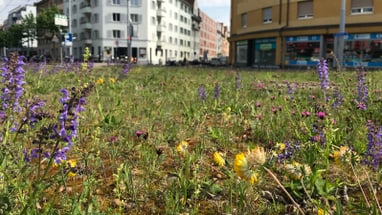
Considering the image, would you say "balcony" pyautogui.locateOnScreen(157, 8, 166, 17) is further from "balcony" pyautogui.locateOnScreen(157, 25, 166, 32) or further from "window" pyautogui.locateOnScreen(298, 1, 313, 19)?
"window" pyautogui.locateOnScreen(298, 1, 313, 19)

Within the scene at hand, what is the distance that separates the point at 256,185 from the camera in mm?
2244

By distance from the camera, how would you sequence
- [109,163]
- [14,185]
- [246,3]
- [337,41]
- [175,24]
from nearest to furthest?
[14,185], [109,163], [337,41], [246,3], [175,24]

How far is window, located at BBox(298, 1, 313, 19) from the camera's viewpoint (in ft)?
93.3

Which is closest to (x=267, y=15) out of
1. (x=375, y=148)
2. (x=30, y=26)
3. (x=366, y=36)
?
(x=366, y=36)

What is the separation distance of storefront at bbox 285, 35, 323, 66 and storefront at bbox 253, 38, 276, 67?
5.36ft

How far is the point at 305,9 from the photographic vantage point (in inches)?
1131

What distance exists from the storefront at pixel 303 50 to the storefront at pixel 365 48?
88.0 inches

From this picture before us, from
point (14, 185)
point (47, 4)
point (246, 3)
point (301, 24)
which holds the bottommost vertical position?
point (14, 185)

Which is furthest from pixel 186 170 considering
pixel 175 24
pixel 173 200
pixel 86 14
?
pixel 175 24

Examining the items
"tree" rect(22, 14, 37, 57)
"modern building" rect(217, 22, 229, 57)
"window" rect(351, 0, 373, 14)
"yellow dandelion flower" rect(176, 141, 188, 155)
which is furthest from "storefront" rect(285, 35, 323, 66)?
"modern building" rect(217, 22, 229, 57)

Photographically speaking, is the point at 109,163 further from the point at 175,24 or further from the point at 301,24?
the point at 175,24

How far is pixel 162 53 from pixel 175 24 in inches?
445

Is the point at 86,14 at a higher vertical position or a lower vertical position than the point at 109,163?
higher

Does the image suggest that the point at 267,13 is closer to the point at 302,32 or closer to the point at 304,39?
the point at 302,32
